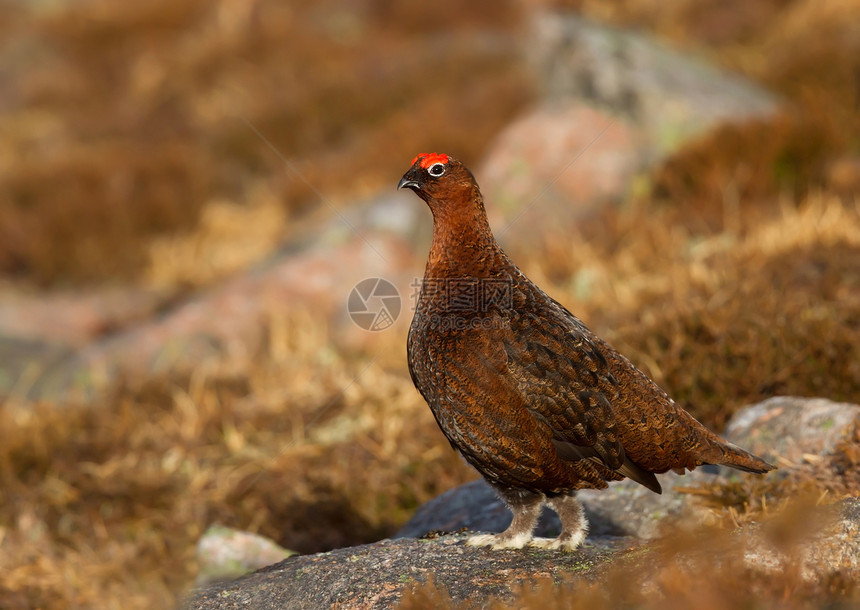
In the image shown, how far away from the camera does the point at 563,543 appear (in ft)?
11.0

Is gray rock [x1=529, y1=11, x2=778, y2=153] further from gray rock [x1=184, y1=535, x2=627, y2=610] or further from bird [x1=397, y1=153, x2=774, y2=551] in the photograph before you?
gray rock [x1=184, y1=535, x2=627, y2=610]

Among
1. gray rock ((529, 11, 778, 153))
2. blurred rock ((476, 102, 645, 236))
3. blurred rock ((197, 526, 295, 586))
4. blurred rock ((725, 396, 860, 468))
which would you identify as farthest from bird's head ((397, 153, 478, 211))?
gray rock ((529, 11, 778, 153))

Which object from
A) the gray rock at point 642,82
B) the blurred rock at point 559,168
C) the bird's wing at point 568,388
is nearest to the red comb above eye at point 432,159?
the bird's wing at point 568,388

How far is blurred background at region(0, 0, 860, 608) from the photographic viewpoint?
5.49 meters

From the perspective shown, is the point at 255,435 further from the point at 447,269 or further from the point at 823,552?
the point at 823,552

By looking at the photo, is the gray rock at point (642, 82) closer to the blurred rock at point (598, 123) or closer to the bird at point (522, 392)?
the blurred rock at point (598, 123)

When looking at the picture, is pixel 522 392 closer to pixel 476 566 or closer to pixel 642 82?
pixel 476 566

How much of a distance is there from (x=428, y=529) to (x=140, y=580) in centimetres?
199

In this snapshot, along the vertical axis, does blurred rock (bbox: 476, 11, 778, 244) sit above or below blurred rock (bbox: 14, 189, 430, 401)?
above

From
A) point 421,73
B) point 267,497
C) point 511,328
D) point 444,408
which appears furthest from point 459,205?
point 421,73

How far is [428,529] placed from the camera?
422 cm

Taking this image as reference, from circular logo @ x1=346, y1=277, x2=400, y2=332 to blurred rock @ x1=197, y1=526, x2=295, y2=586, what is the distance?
369 cm

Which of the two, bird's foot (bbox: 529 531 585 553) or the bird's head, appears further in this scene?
the bird's head

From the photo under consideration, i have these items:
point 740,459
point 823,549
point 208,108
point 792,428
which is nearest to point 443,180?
point 740,459
